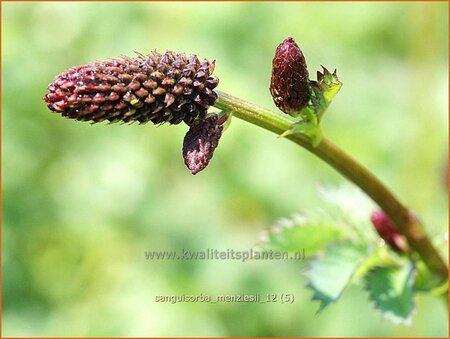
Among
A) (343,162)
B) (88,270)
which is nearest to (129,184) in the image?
(88,270)

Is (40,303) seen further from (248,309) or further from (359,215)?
(359,215)

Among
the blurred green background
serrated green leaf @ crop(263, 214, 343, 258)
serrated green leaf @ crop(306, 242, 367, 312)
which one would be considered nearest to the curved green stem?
serrated green leaf @ crop(306, 242, 367, 312)

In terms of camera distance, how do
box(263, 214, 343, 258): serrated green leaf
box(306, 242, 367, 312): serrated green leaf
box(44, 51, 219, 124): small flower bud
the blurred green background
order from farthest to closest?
the blurred green background, box(263, 214, 343, 258): serrated green leaf, box(306, 242, 367, 312): serrated green leaf, box(44, 51, 219, 124): small flower bud

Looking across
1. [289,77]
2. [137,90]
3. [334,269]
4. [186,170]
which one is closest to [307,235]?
[334,269]

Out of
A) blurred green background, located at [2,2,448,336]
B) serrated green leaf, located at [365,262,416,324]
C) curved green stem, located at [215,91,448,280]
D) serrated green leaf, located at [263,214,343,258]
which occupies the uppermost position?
blurred green background, located at [2,2,448,336]

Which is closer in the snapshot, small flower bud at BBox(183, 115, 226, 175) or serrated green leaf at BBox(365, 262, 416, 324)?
small flower bud at BBox(183, 115, 226, 175)

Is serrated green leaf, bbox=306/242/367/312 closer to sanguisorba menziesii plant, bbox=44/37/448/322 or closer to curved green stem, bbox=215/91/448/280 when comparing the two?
sanguisorba menziesii plant, bbox=44/37/448/322

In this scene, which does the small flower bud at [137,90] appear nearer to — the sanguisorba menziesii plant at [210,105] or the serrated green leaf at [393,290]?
the sanguisorba menziesii plant at [210,105]
